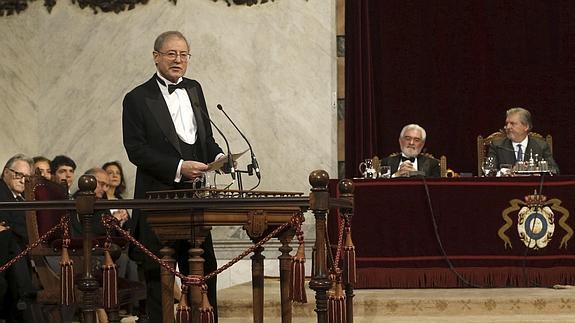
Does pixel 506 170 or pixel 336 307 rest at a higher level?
pixel 506 170

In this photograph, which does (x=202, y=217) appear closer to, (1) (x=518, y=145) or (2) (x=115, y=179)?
(1) (x=518, y=145)

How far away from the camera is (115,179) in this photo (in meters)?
10.3

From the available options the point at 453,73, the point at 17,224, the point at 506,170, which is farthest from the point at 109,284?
the point at 453,73

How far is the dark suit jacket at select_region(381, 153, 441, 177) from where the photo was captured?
9.60 metres

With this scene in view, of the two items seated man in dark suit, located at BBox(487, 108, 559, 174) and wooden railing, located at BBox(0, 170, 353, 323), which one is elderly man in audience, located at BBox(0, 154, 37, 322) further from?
seated man in dark suit, located at BBox(487, 108, 559, 174)

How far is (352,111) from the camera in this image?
10.8 m

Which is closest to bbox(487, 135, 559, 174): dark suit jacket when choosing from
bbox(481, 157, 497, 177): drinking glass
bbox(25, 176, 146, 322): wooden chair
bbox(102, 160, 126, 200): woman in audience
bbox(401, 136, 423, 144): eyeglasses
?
bbox(481, 157, 497, 177): drinking glass

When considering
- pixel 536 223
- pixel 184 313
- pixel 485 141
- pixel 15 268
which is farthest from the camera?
pixel 485 141

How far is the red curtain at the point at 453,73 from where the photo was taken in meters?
10.7

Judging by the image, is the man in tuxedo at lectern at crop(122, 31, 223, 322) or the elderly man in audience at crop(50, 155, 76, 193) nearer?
the man in tuxedo at lectern at crop(122, 31, 223, 322)

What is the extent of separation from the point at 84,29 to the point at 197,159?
16.4 feet

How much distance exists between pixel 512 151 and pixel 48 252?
424 cm

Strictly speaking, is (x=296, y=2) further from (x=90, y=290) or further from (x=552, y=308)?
(x=90, y=290)

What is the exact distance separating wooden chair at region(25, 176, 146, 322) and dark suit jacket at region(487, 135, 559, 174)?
147 inches
